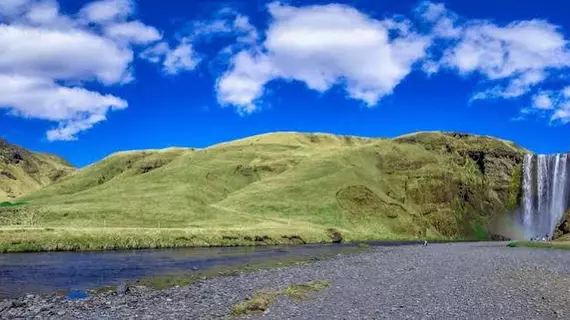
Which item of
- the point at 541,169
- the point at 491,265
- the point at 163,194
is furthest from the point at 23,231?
the point at 541,169

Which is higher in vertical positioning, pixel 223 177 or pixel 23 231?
pixel 223 177

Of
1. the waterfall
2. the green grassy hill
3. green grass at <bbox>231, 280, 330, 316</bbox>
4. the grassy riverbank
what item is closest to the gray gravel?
green grass at <bbox>231, 280, 330, 316</bbox>

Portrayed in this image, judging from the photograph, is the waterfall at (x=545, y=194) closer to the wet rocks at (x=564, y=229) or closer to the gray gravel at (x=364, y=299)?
the wet rocks at (x=564, y=229)

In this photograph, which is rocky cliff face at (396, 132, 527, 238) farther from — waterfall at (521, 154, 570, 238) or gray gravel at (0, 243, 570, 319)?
gray gravel at (0, 243, 570, 319)

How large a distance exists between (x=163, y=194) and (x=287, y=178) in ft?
147

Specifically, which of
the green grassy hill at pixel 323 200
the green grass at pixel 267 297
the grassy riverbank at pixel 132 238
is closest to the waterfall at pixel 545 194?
the green grassy hill at pixel 323 200

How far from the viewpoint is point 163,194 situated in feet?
493

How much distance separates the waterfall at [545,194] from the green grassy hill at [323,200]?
9.18 m

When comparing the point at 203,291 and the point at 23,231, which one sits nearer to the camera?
the point at 203,291

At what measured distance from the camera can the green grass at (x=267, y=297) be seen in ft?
83.6

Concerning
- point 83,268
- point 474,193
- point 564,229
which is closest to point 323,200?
point 474,193

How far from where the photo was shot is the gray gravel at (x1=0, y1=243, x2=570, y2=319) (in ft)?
80.8

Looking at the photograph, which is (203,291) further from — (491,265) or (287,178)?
(287,178)

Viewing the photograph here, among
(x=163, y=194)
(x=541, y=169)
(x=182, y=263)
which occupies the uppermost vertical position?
(x=541, y=169)
